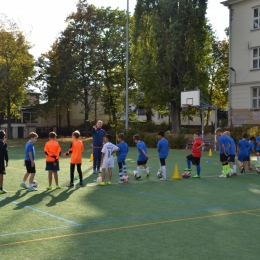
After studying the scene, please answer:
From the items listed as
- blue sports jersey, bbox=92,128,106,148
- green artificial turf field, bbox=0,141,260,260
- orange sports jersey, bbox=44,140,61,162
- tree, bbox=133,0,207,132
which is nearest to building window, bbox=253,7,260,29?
tree, bbox=133,0,207,132

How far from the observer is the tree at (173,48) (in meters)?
41.9

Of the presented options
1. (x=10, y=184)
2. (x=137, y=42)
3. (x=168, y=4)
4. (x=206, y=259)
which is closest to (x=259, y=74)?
(x=168, y=4)

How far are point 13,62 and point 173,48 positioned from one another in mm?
20597

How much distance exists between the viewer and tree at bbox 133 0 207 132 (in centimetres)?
4194

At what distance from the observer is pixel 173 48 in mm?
41406

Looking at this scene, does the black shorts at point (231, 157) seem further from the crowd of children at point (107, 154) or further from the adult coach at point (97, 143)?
the adult coach at point (97, 143)

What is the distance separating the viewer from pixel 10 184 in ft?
45.8

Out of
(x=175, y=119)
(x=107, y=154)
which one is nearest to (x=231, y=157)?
(x=107, y=154)

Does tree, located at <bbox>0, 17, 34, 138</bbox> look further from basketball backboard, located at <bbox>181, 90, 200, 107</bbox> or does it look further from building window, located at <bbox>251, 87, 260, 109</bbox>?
building window, located at <bbox>251, 87, 260, 109</bbox>

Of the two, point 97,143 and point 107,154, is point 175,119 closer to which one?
point 97,143

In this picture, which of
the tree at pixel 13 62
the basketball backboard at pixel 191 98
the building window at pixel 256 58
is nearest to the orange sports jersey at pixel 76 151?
the basketball backboard at pixel 191 98

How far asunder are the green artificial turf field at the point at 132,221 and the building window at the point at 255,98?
23.1 metres

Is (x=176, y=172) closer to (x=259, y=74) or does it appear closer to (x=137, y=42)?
(x=259, y=74)

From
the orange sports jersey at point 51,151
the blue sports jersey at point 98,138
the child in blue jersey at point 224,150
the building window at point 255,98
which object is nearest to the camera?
the orange sports jersey at point 51,151
